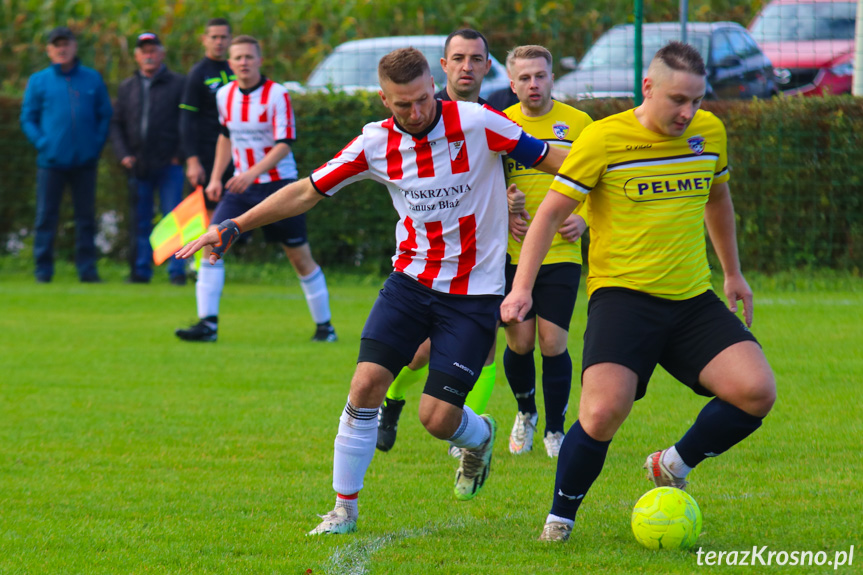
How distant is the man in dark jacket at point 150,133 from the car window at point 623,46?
15.9 ft

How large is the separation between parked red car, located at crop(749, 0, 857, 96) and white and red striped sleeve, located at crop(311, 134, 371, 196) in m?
9.10

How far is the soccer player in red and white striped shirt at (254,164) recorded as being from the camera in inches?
343

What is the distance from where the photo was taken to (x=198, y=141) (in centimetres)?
1036

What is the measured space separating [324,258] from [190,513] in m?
8.59

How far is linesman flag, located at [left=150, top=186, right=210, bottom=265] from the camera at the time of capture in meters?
8.55

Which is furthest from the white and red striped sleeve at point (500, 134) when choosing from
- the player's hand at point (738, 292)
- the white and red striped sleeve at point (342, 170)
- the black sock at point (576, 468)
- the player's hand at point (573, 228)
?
the black sock at point (576, 468)

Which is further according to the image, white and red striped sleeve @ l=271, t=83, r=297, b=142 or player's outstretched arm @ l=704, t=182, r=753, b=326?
white and red striped sleeve @ l=271, t=83, r=297, b=142

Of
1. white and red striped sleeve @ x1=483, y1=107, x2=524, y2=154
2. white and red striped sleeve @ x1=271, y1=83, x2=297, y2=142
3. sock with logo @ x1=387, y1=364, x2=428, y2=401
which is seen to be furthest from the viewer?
white and red striped sleeve @ x1=271, y1=83, x2=297, y2=142

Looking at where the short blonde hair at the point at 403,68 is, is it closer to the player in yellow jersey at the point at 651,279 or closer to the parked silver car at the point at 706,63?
the player in yellow jersey at the point at 651,279

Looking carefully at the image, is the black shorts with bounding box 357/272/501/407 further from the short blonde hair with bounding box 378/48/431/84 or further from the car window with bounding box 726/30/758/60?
the car window with bounding box 726/30/758/60

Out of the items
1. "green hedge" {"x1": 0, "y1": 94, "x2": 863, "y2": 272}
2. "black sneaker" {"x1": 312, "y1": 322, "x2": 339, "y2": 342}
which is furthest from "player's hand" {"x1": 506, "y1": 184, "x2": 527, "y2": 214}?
"green hedge" {"x1": 0, "y1": 94, "x2": 863, "y2": 272}

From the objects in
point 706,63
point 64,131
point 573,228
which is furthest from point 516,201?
point 64,131

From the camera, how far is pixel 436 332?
4582 millimetres

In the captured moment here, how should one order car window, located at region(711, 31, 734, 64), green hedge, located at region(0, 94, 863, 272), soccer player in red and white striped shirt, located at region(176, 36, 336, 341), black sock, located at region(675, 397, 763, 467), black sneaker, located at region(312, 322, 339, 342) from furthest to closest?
car window, located at region(711, 31, 734, 64), green hedge, located at region(0, 94, 863, 272), black sneaker, located at region(312, 322, 339, 342), soccer player in red and white striped shirt, located at region(176, 36, 336, 341), black sock, located at region(675, 397, 763, 467)
